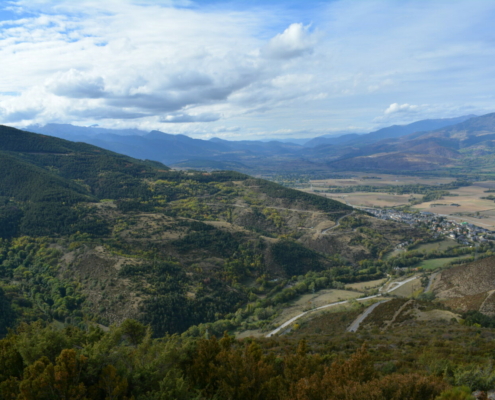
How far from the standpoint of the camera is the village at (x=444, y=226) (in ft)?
370

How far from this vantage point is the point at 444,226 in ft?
417

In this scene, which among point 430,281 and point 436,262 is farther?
point 436,262

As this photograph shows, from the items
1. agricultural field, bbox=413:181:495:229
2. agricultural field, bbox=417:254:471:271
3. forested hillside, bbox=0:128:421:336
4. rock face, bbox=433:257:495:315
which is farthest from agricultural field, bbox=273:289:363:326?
agricultural field, bbox=413:181:495:229

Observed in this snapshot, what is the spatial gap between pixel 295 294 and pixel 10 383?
63.0m

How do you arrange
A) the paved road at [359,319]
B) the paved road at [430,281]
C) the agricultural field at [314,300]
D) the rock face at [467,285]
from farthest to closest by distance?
the paved road at [430,281]
the agricultural field at [314,300]
the rock face at [467,285]
the paved road at [359,319]

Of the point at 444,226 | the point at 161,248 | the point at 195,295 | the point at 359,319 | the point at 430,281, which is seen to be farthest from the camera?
the point at 444,226

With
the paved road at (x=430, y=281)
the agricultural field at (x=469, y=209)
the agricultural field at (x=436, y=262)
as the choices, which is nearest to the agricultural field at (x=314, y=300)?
the paved road at (x=430, y=281)

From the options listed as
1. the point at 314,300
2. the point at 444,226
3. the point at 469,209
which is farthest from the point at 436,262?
the point at 469,209

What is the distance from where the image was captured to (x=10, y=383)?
16.3 meters

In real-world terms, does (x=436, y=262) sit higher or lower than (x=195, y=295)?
lower

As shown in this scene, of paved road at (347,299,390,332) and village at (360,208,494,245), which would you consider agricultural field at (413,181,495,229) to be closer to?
village at (360,208,494,245)

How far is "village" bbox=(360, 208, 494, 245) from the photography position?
11281cm

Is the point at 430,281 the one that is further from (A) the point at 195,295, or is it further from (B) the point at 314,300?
(A) the point at 195,295

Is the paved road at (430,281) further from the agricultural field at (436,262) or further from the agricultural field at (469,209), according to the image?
the agricultural field at (469,209)
